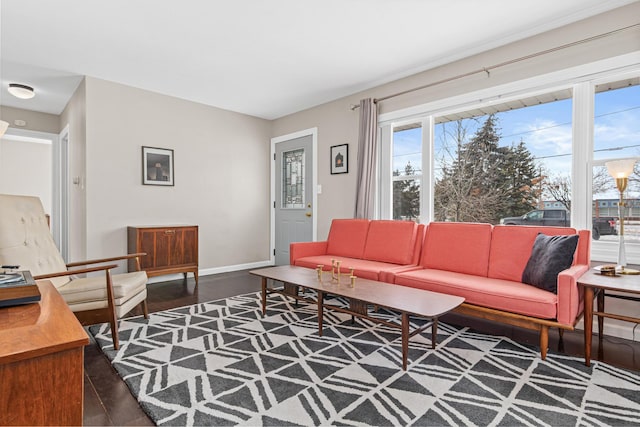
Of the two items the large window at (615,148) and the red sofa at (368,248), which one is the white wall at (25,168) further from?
the large window at (615,148)

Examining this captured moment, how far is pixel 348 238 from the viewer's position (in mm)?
4078

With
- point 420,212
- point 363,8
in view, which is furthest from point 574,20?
point 420,212

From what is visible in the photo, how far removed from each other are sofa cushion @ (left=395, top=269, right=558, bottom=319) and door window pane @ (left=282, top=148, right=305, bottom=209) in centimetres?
274

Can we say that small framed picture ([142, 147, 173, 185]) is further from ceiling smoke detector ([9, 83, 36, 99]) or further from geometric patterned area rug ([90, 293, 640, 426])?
geometric patterned area rug ([90, 293, 640, 426])

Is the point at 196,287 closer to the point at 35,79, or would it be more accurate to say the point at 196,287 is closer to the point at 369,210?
the point at 369,210

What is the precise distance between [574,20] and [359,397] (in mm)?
3325

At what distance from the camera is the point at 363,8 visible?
2.68 meters

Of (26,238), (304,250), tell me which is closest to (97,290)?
(26,238)

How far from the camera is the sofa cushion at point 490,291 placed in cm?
223

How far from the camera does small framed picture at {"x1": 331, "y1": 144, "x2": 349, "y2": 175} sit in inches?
181

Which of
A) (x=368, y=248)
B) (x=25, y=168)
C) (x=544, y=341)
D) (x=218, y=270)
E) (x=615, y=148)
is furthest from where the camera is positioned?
(x=25, y=168)

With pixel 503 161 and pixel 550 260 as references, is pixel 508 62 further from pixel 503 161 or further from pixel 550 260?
pixel 550 260

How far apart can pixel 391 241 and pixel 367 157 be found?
1134mm

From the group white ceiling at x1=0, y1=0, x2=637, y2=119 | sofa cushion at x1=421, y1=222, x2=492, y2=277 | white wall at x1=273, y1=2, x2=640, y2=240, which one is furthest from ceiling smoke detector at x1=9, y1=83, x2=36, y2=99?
sofa cushion at x1=421, y1=222, x2=492, y2=277
